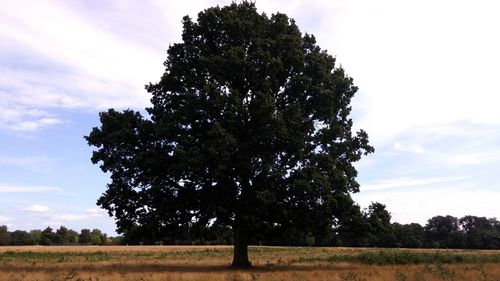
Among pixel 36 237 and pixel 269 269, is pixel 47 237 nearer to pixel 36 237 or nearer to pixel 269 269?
pixel 36 237

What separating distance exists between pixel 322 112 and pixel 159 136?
33.3 feet

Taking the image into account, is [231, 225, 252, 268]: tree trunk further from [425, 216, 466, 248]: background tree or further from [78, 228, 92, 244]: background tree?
[78, 228, 92, 244]: background tree

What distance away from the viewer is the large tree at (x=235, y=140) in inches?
1153

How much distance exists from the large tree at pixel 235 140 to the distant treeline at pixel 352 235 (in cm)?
55

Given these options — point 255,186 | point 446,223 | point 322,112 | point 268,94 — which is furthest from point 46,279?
point 446,223

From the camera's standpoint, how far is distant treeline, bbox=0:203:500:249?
3209cm

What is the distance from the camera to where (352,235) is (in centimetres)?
3331

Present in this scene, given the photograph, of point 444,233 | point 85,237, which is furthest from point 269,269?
point 85,237

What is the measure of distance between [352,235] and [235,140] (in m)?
10.9

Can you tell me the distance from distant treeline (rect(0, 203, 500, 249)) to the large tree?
0.55m

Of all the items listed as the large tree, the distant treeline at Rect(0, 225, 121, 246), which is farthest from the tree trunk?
the distant treeline at Rect(0, 225, 121, 246)

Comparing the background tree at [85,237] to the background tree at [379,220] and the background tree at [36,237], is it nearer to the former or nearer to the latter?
the background tree at [36,237]

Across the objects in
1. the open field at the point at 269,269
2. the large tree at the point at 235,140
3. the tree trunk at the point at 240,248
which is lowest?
the open field at the point at 269,269

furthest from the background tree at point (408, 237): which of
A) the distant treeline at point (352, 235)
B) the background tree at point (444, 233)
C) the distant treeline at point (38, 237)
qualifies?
the distant treeline at point (38, 237)
